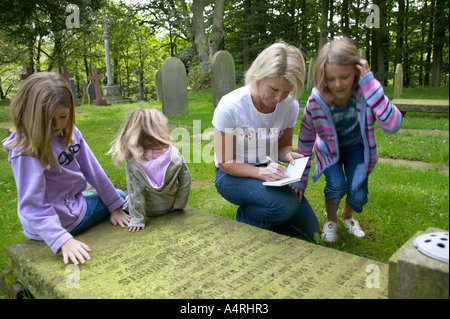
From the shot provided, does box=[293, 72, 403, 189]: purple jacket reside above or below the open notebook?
above

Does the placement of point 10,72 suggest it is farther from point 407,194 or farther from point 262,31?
point 407,194

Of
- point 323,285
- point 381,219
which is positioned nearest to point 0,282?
point 323,285

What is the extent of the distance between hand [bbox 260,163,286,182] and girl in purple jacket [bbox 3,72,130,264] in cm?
121

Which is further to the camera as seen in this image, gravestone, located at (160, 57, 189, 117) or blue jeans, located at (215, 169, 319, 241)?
gravestone, located at (160, 57, 189, 117)

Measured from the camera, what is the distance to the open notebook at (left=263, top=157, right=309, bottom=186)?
2.32 m

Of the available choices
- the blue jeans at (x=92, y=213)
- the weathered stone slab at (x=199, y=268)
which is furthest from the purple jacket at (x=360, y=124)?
the blue jeans at (x=92, y=213)

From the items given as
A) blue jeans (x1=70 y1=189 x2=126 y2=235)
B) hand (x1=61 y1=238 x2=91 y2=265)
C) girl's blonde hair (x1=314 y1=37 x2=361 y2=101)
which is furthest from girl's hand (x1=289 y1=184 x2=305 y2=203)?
hand (x1=61 y1=238 x2=91 y2=265)

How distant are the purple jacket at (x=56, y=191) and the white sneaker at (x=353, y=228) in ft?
5.63

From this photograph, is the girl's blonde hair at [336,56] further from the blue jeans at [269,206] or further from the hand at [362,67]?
the blue jeans at [269,206]

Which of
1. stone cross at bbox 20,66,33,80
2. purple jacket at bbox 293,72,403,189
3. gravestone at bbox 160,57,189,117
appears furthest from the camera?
stone cross at bbox 20,66,33,80

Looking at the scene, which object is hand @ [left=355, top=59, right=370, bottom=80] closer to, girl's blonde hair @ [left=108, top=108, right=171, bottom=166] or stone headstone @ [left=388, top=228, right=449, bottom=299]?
stone headstone @ [left=388, top=228, right=449, bottom=299]

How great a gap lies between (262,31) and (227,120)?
1695 centimetres

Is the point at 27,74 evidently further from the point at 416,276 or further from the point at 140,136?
the point at 416,276

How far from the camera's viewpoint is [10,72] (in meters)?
29.1
